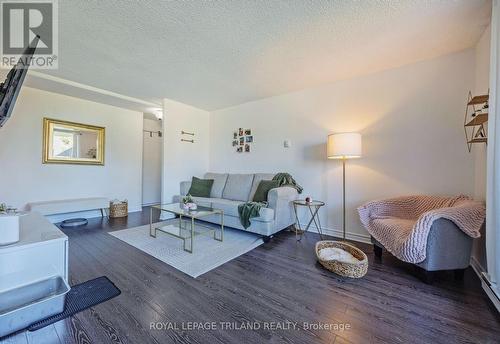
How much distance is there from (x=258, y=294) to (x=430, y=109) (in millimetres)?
2801

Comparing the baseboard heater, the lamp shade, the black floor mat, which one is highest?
the lamp shade

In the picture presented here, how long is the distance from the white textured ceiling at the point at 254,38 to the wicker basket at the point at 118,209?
222 cm

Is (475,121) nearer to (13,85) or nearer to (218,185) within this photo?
(218,185)

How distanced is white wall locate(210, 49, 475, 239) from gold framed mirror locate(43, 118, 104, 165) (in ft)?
10.3

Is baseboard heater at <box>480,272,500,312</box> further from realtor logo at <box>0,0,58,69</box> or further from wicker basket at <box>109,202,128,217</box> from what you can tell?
wicker basket at <box>109,202,128,217</box>

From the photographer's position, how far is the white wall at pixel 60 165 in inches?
129

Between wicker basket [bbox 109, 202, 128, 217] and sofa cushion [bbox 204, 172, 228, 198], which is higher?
sofa cushion [bbox 204, 172, 228, 198]

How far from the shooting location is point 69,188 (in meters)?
3.80

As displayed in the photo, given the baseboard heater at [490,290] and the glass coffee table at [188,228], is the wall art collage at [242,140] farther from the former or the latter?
the baseboard heater at [490,290]

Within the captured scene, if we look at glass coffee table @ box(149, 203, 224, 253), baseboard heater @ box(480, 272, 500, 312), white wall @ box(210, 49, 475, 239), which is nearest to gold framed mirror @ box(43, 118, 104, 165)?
glass coffee table @ box(149, 203, 224, 253)

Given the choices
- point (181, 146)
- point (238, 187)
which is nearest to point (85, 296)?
point (238, 187)

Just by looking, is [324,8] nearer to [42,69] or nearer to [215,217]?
[215,217]

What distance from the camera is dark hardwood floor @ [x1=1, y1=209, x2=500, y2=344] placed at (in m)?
1.22

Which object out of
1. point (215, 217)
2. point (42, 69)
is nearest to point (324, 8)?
point (215, 217)
